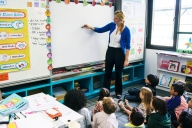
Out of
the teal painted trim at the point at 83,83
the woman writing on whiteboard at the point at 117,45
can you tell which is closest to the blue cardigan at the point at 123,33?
the woman writing on whiteboard at the point at 117,45

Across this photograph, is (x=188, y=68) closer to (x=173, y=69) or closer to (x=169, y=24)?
(x=173, y=69)

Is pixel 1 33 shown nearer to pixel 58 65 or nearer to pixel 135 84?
pixel 58 65

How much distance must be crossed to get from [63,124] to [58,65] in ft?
5.15

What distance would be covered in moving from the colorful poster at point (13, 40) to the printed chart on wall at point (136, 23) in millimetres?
1825

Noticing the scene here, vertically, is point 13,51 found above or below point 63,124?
above

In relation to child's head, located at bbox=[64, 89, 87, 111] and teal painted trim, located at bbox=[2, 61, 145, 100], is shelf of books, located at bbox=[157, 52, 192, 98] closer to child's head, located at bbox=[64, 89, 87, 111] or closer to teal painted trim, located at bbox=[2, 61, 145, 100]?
teal painted trim, located at bbox=[2, 61, 145, 100]

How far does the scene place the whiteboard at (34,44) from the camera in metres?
2.30

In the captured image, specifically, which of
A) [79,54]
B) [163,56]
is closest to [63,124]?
[79,54]

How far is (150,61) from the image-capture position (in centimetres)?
398

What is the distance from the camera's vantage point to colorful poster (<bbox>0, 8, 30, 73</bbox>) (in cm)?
216

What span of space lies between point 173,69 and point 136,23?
110 cm

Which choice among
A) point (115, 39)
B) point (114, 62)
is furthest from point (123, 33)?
point (114, 62)

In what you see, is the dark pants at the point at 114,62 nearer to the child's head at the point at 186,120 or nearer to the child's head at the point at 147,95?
the child's head at the point at 147,95

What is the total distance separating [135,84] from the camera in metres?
4.04
